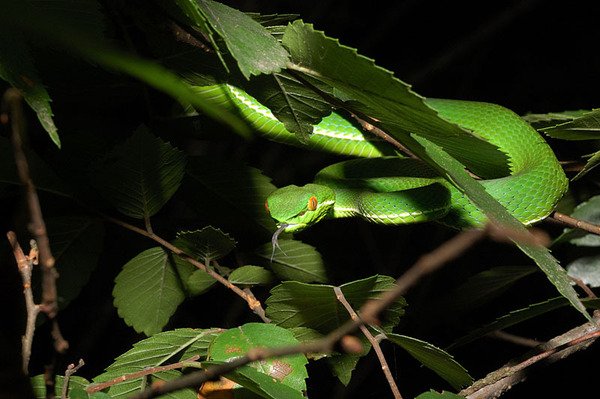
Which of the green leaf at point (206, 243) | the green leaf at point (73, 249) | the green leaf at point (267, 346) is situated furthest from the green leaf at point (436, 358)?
the green leaf at point (73, 249)

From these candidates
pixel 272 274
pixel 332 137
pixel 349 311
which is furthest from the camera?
pixel 332 137

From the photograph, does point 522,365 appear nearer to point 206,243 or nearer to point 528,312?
point 528,312

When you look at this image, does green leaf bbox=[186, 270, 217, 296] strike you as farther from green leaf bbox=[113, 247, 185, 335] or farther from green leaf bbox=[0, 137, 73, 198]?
green leaf bbox=[0, 137, 73, 198]

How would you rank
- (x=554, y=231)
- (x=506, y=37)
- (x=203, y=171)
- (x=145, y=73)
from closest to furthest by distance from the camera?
1. (x=145, y=73)
2. (x=203, y=171)
3. (x=554, y=231)
4. (x=506, y=37)

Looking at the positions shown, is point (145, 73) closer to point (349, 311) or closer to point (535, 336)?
point (349, 311)

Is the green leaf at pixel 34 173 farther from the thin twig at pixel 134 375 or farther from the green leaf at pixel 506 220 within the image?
the green leaf at pixel 506 220

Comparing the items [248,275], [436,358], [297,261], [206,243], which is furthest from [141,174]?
[436,358]

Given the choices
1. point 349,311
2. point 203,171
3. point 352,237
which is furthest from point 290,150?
point 349,311
